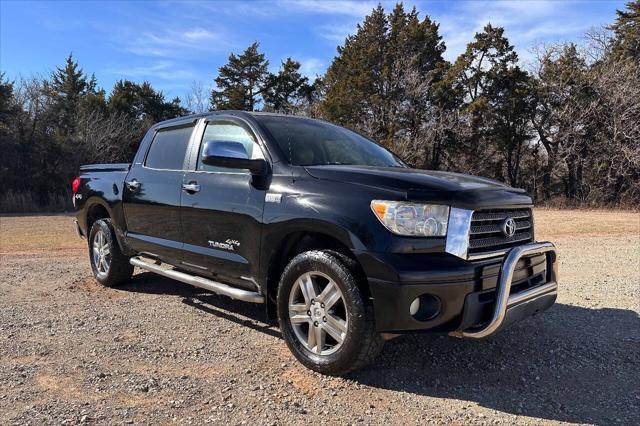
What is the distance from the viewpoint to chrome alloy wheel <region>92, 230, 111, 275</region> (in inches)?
249

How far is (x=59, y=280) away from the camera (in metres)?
6.86

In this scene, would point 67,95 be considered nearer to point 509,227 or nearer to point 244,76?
point 244,76

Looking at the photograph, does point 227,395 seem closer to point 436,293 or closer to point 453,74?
point 436,293

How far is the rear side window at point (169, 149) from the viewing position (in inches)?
204

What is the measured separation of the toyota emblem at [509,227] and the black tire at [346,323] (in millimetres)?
1168

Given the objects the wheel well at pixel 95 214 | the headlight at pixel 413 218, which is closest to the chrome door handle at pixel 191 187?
the headlight at pixel 413 218

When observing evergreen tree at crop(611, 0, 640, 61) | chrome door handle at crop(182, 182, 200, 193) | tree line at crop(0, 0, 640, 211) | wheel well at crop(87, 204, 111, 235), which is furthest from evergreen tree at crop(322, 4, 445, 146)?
chrome door handle at crop(182, 182, 200, 193)

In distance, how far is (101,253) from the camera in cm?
645

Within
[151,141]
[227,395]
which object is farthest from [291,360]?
[151,141]

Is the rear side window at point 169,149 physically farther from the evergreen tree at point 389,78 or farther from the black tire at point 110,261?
the evergreen tree at point 389,78

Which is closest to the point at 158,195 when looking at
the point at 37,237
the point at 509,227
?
the point at 509,227

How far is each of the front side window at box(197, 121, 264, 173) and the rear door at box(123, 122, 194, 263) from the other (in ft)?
1.10

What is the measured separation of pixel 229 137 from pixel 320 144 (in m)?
0.86

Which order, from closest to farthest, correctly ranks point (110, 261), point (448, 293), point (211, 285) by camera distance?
point (448, 293) → point (211, 285) → point (110, 261)
